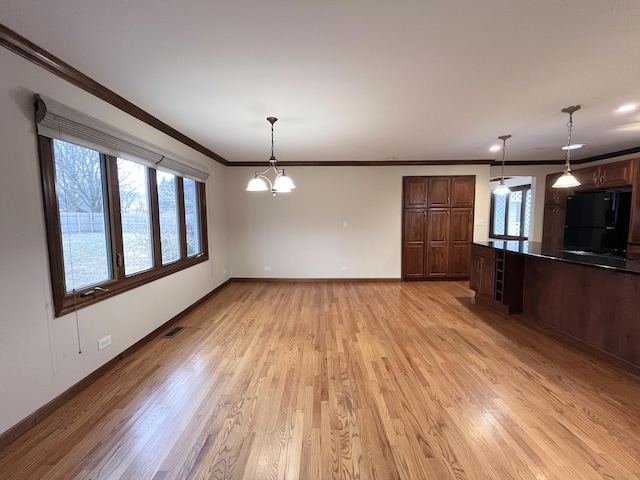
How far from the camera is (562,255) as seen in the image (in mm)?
3049

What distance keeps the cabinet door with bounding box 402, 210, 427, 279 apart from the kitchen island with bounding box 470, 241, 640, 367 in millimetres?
1439

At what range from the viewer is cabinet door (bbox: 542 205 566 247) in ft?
18.3

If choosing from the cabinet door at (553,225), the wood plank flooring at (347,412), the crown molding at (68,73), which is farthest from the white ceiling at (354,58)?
the cabinet door at (553,225)

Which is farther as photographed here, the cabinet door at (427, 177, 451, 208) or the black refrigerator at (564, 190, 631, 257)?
the cabinet door at (427, 177, 451, 208)

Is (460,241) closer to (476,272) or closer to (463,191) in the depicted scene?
(463,191)

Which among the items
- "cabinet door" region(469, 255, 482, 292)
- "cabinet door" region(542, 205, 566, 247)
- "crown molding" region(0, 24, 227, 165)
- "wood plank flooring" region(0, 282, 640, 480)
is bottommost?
"wood plank flooring" region(0, 282, 640, 480)

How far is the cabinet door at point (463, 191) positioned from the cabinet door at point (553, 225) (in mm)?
1781

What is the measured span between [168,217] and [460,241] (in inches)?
215

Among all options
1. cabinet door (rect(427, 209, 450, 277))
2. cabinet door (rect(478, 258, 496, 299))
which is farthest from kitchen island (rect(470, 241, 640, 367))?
cabinet door (rect(427, 209, 450, 277))

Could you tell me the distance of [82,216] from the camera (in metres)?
2.31

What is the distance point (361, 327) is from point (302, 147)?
2967mm

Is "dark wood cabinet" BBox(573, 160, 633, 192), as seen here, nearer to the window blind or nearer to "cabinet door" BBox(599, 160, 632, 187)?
"cabinet door" BBox(599, 160, 632, 187)

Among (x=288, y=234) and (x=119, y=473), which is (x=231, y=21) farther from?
(x=288, y=234)

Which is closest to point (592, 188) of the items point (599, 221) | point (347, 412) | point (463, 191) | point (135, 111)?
point (599, 221)
